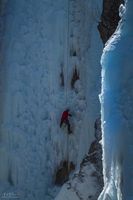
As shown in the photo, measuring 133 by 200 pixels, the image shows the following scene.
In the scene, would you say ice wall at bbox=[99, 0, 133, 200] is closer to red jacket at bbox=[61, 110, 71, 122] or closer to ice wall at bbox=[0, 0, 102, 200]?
ice wall at bbox=[0, 0, 102, 200]

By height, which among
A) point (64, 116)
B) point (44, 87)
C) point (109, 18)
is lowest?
point (64, 116)

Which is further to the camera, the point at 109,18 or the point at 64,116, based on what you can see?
the point at 64,116

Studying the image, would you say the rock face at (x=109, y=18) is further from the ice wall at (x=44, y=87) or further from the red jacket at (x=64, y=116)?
the red jacket at (x=64, y=116)

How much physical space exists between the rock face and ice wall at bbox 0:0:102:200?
17.9 inches

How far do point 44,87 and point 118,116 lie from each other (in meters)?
6.25

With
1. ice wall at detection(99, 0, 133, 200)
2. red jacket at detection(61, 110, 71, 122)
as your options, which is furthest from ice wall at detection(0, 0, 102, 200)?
ice wall at detection(99, 0, 133, 200)

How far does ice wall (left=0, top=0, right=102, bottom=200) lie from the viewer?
10.3m

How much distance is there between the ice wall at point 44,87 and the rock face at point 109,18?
0.46 meters

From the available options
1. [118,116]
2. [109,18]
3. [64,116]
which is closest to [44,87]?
[64,116]

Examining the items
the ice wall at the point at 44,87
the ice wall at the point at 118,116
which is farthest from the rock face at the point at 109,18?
the ice wall at the point at 118,116

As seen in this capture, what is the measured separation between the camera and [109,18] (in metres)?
9.55

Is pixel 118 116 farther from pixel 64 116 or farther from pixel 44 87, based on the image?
pixel 44 87

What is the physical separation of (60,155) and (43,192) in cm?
83

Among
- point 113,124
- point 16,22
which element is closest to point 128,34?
point 113,124
